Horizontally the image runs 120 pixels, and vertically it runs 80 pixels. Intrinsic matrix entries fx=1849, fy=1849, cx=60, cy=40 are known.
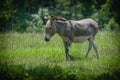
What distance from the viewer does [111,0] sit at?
15.3 m

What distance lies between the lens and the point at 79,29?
50.5 feet

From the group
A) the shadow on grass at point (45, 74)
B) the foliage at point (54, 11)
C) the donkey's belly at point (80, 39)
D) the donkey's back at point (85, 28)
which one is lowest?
the shadow on grass at point (45, 74)

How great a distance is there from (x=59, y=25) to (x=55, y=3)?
0.61ft

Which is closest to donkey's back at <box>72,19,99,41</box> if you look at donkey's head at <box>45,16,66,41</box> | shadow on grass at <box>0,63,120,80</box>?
donkey's head at <box>45,16,66,41</box>

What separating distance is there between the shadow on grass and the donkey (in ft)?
0.67

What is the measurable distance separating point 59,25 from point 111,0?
487mm

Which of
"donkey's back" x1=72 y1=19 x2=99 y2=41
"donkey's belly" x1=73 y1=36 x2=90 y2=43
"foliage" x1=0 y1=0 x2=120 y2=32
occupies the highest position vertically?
"foliage" x1=0 y1=0 x2=120 y2=32

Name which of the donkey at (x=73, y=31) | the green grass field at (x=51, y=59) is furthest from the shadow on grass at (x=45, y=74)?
the donkey at (x=73, y=31)

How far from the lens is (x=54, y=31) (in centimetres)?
1534

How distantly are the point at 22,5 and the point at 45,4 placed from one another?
192 mm

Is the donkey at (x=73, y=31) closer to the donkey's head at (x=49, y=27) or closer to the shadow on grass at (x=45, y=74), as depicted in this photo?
the donkey's head at (x=49, y=27)

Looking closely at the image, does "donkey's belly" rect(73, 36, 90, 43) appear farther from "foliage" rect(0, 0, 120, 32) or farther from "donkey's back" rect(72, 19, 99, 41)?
"foliage" rect(0, 0, 120, 32)

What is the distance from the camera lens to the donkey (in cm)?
1535

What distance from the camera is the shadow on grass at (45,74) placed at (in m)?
15.2
